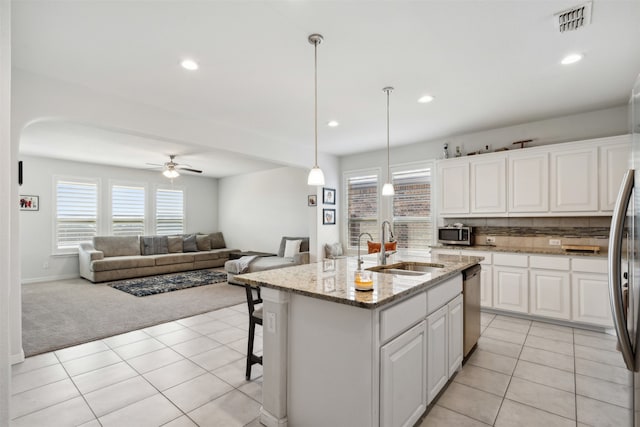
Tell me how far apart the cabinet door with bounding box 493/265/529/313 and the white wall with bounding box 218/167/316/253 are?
372cm

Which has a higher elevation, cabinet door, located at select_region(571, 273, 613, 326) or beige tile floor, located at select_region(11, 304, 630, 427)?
cabinet door, located at select_region(571, 273, 613, 326)

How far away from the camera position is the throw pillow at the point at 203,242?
28.1 ft

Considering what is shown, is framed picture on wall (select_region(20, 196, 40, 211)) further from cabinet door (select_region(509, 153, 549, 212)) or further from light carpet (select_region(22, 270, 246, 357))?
cabinet door (select_region(509, 153, 549, 212))

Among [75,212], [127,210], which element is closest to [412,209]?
[127,210]

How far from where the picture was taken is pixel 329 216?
21.0ft

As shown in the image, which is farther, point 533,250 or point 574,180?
point 533,250

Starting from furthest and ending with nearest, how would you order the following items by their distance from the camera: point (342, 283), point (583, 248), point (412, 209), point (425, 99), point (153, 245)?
1. point (153, 245)
2. point (412, 209)
3. point (583, 248)
4. point (425, 99)
5. point (342, 283)

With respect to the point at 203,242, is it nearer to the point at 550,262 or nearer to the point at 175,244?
the point at 175,244

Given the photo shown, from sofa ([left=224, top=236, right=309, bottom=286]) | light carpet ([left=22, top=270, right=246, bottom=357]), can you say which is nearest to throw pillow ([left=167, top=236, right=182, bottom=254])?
light carpet ([left=22, top=270, right=246, bottom=357])

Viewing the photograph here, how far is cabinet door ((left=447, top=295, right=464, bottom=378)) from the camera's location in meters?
2.52

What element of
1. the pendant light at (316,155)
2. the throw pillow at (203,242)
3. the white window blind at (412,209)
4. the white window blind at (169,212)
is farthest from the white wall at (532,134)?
the white window blind at (169,212)

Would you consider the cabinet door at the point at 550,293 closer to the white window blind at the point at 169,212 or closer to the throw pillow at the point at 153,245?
the throw pillow at the point at 153,245

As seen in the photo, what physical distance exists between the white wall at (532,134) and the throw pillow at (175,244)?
5.50m

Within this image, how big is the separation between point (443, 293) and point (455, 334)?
0.48m
